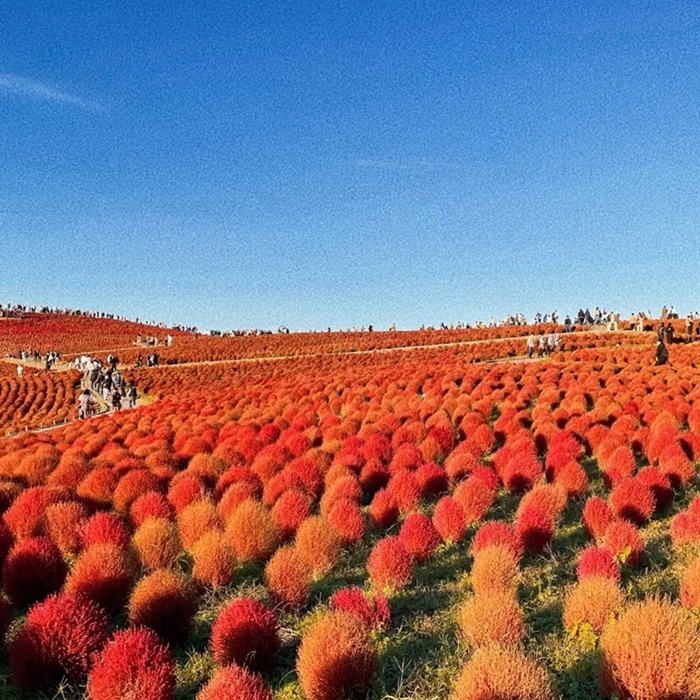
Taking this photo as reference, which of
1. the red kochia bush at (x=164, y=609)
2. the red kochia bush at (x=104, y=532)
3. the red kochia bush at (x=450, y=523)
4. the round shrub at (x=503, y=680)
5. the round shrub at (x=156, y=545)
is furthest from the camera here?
the red kochia bush at (x=450, y=523)

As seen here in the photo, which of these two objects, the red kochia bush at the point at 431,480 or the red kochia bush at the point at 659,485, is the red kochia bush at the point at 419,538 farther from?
the red kochia bush at the point at 659,485

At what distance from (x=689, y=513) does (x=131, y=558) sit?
538 centimetres

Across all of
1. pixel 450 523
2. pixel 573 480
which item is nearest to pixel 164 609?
pixel 450 523

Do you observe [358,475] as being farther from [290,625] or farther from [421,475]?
[290,625]

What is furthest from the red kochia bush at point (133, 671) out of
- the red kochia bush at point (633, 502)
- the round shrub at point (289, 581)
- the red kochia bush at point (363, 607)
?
the red kochia bush at point (633, 502)

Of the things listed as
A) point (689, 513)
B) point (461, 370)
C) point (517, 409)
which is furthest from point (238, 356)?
point (689, 513)

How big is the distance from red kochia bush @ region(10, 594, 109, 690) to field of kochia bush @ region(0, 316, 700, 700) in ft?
0.05

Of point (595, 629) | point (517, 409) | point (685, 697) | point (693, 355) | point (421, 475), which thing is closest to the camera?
point (685, 697)

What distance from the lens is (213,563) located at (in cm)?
612

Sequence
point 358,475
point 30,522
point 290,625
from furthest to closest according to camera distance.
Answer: point 358,475
point 30,522
point 290,625

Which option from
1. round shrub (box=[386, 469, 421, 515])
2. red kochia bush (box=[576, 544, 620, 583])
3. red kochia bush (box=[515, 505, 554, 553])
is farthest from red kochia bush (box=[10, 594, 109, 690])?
round shrub (box=[386, 469, 421, 515])

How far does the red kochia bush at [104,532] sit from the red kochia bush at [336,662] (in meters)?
2.88

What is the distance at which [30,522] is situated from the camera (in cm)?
759

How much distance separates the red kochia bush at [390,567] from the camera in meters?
5.89
